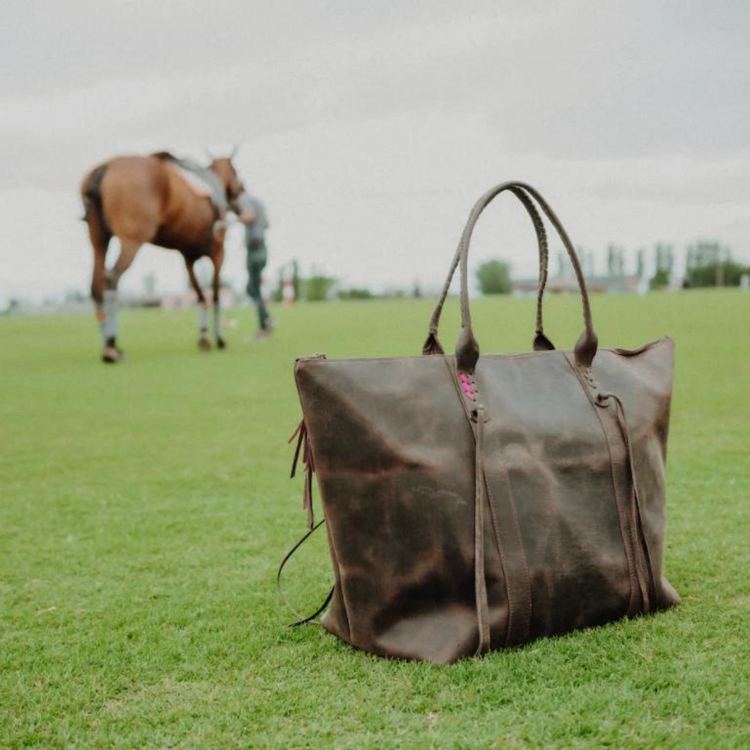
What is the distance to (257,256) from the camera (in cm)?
1355

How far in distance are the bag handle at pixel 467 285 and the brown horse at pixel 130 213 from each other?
26.6 feet

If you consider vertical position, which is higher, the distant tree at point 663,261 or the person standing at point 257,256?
the person standing at point 257,256

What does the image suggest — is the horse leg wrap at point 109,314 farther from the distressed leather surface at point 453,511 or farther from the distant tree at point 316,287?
the distant tree at point 316,287

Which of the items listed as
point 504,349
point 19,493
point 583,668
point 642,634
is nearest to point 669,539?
point 642,634

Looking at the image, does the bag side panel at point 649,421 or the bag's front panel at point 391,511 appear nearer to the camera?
the bag's front panel at point 391,511

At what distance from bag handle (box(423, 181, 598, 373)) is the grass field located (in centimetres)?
67

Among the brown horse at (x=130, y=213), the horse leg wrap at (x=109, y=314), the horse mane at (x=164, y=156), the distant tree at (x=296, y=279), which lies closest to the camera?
the brown horse at (x=130, y=213)

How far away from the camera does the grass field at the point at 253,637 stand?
5.38ft

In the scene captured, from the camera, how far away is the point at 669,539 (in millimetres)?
2799

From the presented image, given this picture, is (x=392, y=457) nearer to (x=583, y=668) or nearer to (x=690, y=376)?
(x=583, y=668)

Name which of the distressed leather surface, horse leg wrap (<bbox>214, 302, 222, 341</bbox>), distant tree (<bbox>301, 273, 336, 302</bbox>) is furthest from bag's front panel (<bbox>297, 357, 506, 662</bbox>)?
distant tree (<bbox>301, 273, 336, 302</bbox>)

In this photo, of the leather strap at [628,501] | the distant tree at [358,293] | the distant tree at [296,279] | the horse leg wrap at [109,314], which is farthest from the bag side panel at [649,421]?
the distant tree at [296,279]

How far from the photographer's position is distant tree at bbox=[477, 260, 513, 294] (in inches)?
3804

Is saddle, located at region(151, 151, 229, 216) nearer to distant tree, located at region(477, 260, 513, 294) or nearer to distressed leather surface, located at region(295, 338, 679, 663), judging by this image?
distressed leather surface, located at region(295, 338, 679, 663)
